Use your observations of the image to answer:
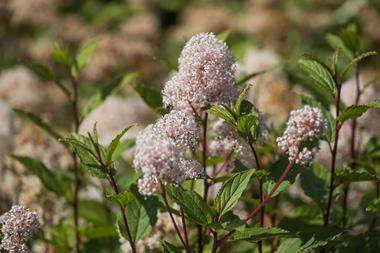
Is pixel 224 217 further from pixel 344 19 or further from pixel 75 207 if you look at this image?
pixel 344 19

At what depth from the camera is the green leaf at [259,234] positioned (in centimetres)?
133

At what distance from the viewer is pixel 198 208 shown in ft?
4.44

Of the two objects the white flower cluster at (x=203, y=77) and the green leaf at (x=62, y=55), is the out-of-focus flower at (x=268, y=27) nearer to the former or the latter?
the green leaf at (x=62, y=55)

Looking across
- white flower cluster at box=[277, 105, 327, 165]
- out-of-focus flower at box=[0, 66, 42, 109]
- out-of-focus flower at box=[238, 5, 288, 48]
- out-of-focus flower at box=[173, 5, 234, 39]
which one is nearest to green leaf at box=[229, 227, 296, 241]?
white flower cluster at box=[277, 105, 327, 165]

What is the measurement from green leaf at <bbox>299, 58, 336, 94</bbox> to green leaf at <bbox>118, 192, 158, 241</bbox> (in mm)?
467

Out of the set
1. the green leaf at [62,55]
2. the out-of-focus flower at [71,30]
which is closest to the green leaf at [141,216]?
the green leaf at [62,55]

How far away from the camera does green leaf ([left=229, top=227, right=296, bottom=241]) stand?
4.37 feet

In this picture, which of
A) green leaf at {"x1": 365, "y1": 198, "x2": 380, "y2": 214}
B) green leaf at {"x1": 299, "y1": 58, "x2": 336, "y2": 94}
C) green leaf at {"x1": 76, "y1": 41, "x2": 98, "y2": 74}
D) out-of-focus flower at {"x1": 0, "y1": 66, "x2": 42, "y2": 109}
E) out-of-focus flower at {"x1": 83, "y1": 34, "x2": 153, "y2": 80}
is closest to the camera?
green leaf at {"x1": 365, "y1": 198, "x2": 380, "y2": 214}

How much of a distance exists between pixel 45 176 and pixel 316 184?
769 mm

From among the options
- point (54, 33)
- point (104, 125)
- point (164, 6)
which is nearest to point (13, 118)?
point (104, 125)

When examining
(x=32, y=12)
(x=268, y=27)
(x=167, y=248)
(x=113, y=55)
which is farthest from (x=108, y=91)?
(x=32, y=12)

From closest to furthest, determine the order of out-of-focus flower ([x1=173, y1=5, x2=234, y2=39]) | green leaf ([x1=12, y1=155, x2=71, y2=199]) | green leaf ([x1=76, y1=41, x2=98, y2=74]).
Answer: green leaf ([x1=12, y1=155, x2=71, y2=199]) < green leaf ([x1=76, y1=41, x2=98, y2=74]) < out-of-focus flower ([x1=173, y1=5, x2=234, y2=39])

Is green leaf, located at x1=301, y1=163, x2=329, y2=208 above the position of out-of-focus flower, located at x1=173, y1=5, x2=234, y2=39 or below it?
below

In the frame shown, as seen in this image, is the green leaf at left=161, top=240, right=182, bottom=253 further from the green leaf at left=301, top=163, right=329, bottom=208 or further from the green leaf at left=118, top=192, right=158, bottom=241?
the green leaf at left=301, top=163, right=329, bottom=208
